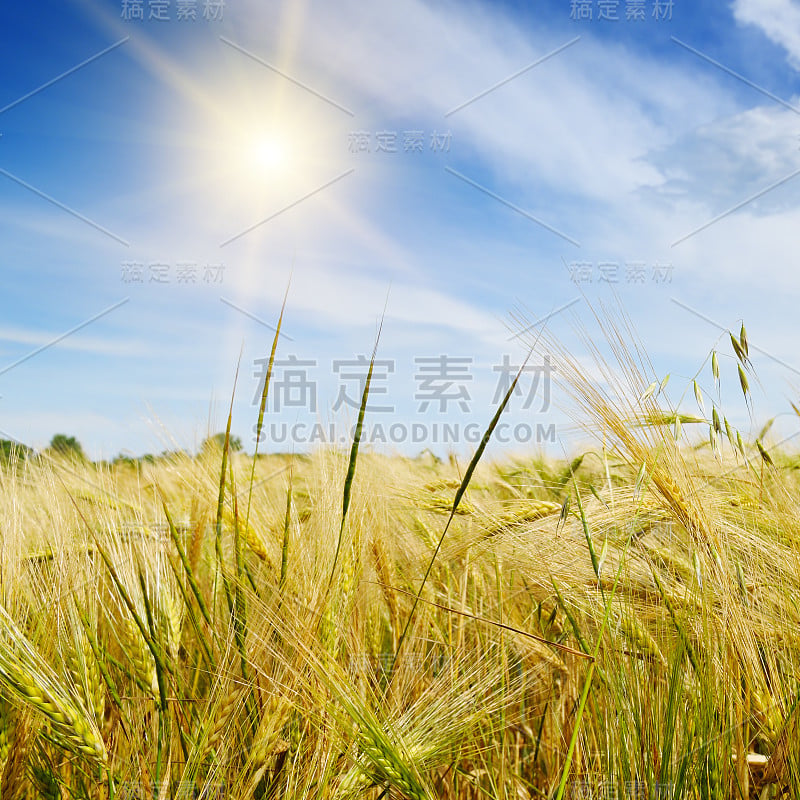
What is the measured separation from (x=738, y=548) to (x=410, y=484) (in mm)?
898

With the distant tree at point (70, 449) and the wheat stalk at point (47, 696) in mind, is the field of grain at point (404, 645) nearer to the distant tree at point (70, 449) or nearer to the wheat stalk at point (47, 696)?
the wheat stalk at point (47, 696)

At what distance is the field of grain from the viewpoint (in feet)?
3.27

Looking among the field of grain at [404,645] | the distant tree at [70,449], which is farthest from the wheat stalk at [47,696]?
the distant tree at [70,449]

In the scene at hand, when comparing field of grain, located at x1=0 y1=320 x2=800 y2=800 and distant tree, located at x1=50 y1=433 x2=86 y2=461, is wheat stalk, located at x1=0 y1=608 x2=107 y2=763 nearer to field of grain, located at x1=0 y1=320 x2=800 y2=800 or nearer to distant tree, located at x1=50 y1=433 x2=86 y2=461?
field of grain, located at x1=0 y1=320 x2=800 y2=800

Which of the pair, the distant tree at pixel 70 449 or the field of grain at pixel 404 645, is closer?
the field of grain at pixel 404 645

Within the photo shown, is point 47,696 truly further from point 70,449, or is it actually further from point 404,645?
point 70,449

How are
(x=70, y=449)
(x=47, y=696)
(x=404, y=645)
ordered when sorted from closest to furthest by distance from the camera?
(x=47, y=696) → (x=404, y=645) → (x=70, y=449)

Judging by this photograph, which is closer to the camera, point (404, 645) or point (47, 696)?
point (47, 696)

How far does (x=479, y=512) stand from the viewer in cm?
151

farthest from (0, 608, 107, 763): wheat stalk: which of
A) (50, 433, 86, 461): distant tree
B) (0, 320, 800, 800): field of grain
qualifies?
(50, 433, 86, 461): distant tree

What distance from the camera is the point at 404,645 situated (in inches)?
51.6

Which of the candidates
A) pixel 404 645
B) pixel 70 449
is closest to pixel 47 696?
pixel 404 645

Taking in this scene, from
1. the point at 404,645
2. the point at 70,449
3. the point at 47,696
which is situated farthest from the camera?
the point at 70,449

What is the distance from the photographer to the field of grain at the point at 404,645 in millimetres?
996
